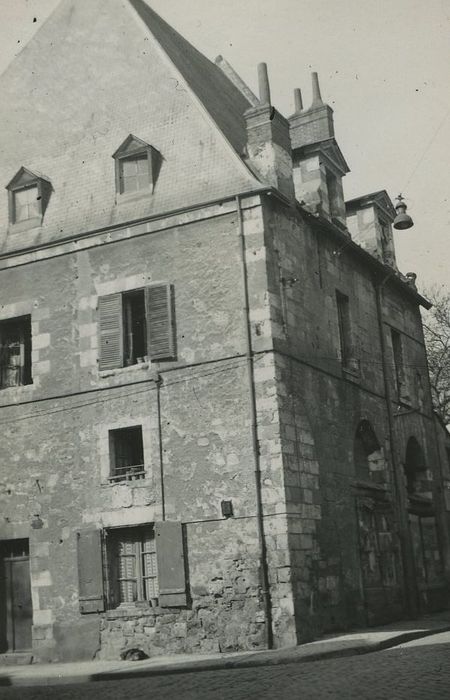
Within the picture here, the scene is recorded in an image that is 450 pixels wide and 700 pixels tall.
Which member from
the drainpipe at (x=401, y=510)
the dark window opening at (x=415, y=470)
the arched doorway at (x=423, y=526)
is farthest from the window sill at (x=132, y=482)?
the dark window opening at (x=415, y=470)

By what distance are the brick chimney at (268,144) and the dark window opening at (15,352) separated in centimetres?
564

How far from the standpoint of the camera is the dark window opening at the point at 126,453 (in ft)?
52.6

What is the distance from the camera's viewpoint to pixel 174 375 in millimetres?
15953

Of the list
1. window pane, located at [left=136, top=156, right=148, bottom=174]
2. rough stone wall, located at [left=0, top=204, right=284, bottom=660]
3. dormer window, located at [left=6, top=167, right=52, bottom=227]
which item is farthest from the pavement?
window pane, located at [left=136, top=156, right=148, bottom=174]

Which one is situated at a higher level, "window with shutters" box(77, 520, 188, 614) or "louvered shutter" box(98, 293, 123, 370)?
"louvered shutter" box(98, 293, 123, 370)

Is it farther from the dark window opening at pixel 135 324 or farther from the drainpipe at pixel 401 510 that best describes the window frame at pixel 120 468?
the drainpipe at pixel 401 510

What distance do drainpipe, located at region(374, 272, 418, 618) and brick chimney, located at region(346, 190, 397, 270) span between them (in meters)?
1.52

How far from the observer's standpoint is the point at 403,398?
21.4 metres

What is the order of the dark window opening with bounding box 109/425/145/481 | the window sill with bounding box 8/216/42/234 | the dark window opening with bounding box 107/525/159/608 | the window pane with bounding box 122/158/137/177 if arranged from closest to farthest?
1. the dark window opening with bounding box 107/525/159/608
2. the dark window opening with bounding box 109/425/145/481
3. the window pane with bounding box 122/158/137/177
4. the window sill with bounding box 8/216/42/234

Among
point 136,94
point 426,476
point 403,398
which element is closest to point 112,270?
point 136,94

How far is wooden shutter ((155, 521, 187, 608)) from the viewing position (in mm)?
14906

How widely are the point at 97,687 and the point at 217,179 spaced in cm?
925

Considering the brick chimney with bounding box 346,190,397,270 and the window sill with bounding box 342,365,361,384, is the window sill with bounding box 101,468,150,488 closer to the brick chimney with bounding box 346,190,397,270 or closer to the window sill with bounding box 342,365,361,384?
the window sill with bounding box 342,365,361,384

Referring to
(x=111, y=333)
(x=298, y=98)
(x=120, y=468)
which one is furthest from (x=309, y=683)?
(x=298, y=98)
